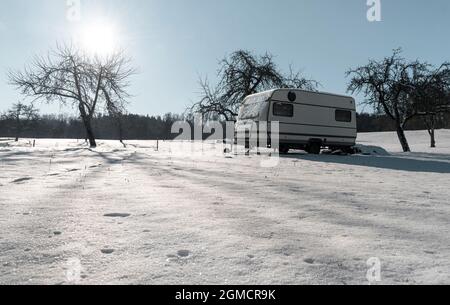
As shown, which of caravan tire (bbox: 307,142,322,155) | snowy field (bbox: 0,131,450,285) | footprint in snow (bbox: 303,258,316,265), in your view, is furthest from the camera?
caravan tire (bbox: 307,142,322,155)

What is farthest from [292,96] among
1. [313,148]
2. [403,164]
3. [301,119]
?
[403,164]

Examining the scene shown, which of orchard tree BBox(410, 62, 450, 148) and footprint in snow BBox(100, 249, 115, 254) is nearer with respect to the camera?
footprint in snow BBox(100, 249, 115, 254)

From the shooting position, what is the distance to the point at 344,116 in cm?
1978

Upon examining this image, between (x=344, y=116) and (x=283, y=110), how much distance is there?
4.33m

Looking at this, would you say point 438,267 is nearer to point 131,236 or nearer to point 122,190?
point 131,236

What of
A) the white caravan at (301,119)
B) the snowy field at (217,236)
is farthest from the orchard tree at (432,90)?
the snowy field at (217,236)

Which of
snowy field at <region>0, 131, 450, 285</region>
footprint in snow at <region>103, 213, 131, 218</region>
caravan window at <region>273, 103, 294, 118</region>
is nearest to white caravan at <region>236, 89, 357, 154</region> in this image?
caravan window at <region>273, 103, 294, 118</region>

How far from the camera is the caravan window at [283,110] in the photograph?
17203 mm

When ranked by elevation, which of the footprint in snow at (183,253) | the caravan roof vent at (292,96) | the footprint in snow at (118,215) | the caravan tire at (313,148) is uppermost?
the caravan roof vent at (292,96)

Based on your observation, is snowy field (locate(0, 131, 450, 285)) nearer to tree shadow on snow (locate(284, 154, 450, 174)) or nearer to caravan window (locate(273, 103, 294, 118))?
tree shadow on snow (locate(284, 154, 450, 174))

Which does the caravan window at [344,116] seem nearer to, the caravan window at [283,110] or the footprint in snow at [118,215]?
the caravan window at [283,110]

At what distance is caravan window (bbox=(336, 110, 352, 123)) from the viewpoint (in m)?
19.6

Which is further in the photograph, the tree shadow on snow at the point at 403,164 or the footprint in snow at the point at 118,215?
the tree shadow on snow at the point at 403,164
